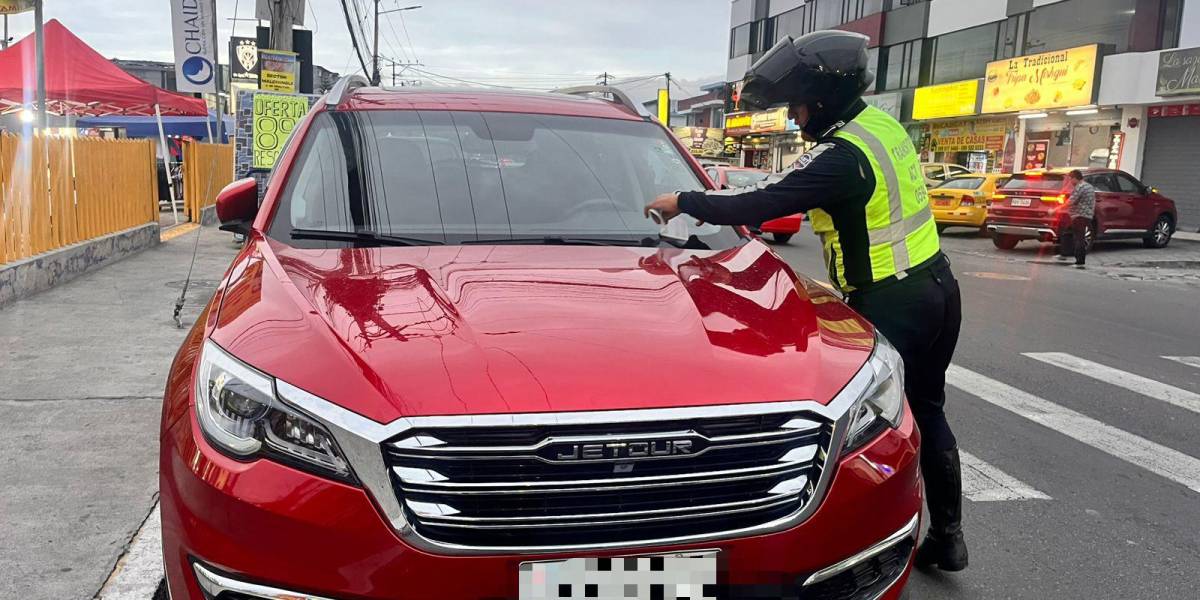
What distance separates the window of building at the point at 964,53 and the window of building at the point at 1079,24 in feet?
5.99

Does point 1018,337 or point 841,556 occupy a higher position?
point 841,556

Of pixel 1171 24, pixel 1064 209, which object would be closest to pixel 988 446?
pixel 1064 209

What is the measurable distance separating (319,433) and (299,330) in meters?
0.36

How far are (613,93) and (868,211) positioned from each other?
190cm

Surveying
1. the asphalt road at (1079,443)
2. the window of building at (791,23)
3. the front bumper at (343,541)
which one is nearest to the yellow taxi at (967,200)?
the asphalt road at (1079,443)

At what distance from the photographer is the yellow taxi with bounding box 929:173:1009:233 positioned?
19734 millimetres

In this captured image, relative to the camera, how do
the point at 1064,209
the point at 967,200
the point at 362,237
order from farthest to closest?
the point at 967,200 → the point at 1064,209 → the point at 362,237

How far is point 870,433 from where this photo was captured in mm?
2113

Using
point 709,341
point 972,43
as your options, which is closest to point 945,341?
→ point 709,341

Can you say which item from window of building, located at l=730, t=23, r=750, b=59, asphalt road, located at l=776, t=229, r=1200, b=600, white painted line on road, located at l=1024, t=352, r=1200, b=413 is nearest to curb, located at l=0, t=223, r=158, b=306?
asphalt road, located at l=776, t=229, r=1200, b=600

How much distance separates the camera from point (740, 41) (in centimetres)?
5134

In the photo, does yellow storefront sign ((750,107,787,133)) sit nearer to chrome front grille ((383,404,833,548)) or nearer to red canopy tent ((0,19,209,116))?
red canopy tent ((0,19,209,116))

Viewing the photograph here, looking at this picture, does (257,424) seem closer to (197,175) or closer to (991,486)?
(991,486)

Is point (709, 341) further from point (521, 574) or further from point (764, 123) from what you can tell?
point (764, 123)
